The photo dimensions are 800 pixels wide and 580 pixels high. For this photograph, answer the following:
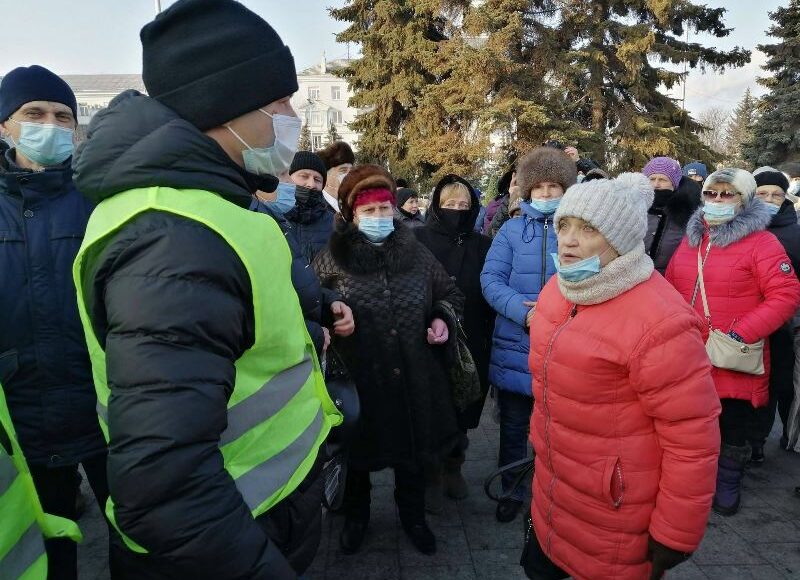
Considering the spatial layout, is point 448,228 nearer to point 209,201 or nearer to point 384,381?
point 384,381

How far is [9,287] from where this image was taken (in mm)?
2111

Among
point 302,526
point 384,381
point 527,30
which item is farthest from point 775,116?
point 302,526

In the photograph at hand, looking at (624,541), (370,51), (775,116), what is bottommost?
(624,541)

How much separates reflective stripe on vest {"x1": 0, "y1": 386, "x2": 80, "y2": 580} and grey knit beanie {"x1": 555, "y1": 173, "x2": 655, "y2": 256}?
1870mm

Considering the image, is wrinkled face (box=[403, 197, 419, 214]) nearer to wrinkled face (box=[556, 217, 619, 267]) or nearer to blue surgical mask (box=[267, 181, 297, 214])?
blue surgical mask (box=[267, 181, 297, 214])

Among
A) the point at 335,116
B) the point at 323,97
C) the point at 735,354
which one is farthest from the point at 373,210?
the point at 323,97

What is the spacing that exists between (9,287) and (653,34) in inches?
841

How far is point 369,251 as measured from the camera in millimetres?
2930

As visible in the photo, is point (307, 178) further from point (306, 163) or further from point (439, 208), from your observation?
point (439, 208)

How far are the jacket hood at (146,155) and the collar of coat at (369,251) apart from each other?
169cm

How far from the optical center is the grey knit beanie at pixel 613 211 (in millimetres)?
1944

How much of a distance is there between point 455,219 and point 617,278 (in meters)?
2.07

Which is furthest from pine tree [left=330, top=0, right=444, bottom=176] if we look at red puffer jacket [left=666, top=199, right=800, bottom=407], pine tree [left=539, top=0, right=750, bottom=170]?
red puffer jacket [left=666, top=199, right=800, bottom=407]

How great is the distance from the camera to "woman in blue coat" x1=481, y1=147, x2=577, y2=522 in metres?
3.44
